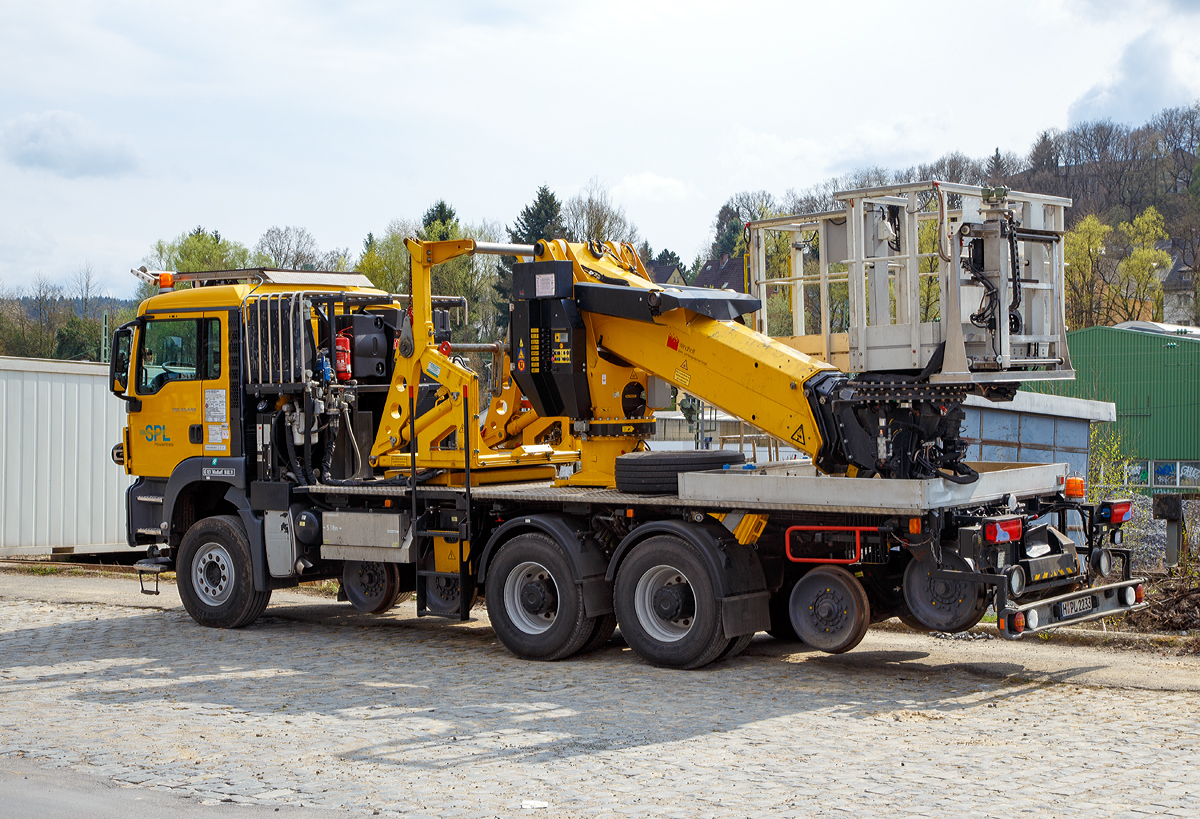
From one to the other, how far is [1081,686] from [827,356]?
3.20 m

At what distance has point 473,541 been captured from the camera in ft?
38.2

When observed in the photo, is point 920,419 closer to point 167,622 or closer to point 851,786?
point 851,786

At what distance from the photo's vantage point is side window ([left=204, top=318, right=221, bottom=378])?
42.7ft

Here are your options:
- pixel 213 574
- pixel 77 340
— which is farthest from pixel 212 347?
pixel 77 340

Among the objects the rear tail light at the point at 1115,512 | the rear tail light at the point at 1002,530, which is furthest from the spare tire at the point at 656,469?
the rear tail light at the point at 1115,512

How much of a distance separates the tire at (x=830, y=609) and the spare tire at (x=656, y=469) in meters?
1.28

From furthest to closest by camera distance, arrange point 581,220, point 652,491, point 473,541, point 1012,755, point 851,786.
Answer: point 581,220
point 473,541
point 652,491
point 1012,755
point 851,786

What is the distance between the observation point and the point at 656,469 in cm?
1030

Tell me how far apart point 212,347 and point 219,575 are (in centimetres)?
237

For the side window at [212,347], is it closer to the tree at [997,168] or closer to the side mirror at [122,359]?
the side mirror at [122,359]

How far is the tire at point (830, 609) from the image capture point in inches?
381

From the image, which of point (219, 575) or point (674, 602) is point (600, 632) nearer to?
point (674, 602)

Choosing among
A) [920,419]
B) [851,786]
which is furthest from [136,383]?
[851,786]

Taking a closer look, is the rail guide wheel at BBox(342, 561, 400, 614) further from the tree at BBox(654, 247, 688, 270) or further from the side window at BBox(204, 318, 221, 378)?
the tree at BBox(654, 247, 688, 270)
